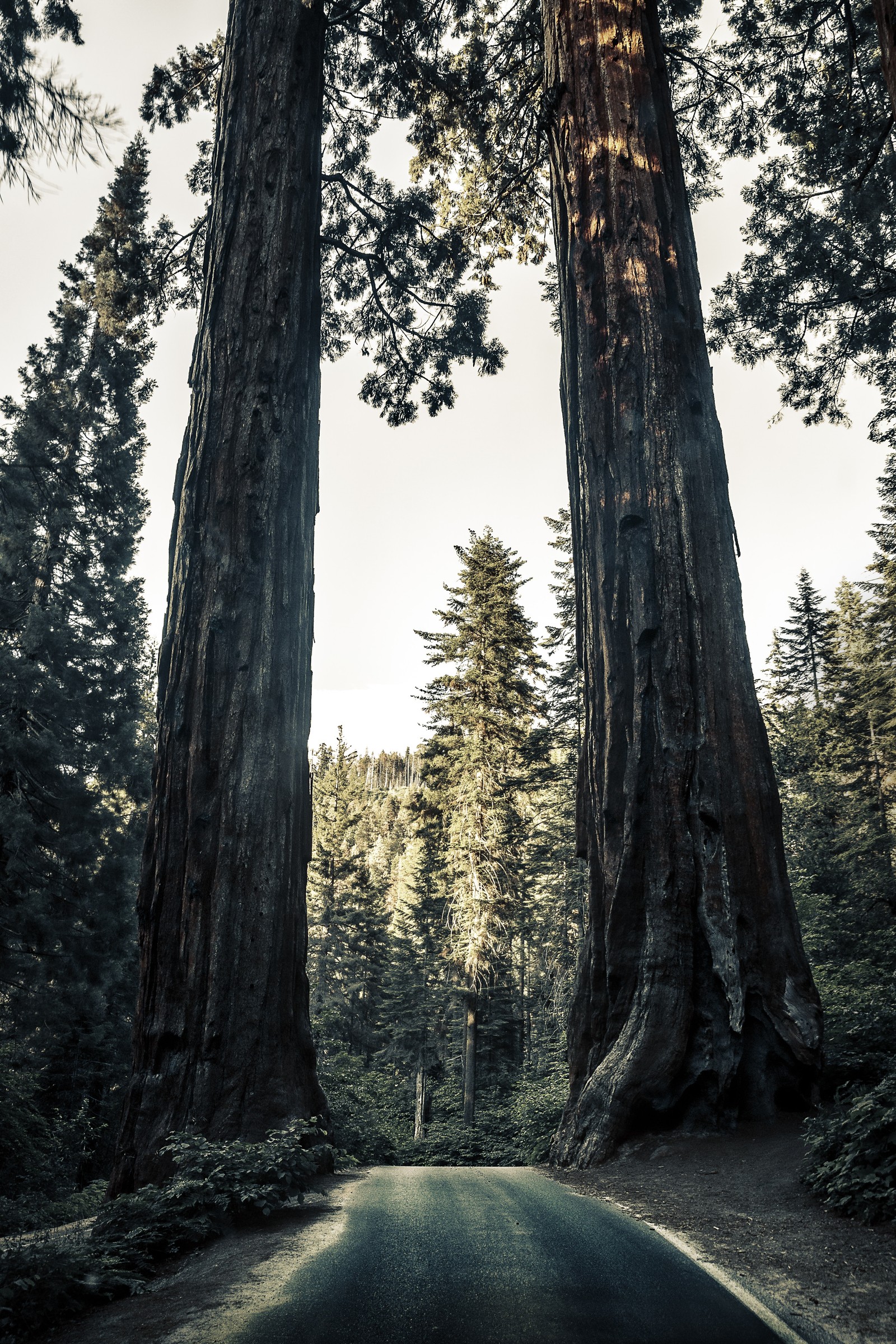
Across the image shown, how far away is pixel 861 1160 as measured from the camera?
3.38 metres

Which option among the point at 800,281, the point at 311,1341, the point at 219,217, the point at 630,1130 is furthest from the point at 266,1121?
the point at 800,281

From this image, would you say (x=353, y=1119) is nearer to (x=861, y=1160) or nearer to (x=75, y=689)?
(x=861, y=1160)

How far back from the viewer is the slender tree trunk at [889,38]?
3873mm

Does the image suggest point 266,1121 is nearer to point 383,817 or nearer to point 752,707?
point 752,707

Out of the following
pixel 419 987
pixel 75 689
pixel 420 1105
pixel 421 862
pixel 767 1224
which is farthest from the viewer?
pixel 421 862

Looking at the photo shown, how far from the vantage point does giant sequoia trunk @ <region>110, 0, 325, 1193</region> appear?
4641 millimetres

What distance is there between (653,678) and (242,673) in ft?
10.1

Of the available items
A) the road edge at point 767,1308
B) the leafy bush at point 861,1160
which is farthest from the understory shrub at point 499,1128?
A: the road edge at point 767,1308

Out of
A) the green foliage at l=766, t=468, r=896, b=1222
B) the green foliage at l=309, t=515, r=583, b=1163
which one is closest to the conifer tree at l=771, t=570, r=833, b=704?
the green foliage at l=766, t=468, r=896, b=1222

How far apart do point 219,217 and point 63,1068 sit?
1657 centimetres

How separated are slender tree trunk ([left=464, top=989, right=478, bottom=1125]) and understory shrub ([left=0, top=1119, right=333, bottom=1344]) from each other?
18.0 meters

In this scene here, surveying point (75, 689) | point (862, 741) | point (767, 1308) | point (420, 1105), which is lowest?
point (420, 1105)

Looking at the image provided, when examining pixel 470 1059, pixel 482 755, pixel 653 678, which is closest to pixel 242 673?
pixel 653 678

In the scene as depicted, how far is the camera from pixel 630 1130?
5.07m
